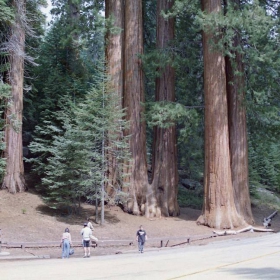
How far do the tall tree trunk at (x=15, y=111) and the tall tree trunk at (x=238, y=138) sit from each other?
10.5m

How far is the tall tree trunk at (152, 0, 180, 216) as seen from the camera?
895 inches

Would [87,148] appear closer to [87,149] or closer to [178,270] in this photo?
[87,149]

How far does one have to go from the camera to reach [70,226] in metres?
18.7

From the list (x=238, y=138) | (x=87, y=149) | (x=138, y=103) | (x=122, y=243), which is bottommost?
(x=122, y=243)

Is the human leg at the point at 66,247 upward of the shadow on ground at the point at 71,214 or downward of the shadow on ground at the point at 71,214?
downward

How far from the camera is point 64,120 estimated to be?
2086 cm

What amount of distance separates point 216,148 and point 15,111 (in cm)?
992

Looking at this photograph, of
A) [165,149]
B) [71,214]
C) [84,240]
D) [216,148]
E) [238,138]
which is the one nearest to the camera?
[84,240]

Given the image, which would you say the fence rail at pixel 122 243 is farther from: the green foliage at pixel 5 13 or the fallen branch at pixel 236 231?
the green foliage at pixel 5 13

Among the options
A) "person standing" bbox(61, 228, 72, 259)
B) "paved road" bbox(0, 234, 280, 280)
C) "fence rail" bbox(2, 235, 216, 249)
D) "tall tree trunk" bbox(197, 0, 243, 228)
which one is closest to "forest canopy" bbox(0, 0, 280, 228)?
"tall tree trunk" bbox(197, 0, 243, 228)

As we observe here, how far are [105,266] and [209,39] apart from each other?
482 inches

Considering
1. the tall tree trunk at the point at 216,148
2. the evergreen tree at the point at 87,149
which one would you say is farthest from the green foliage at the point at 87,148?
the tall tree trunk at the point at 216,148

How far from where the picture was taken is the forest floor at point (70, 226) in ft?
54.3

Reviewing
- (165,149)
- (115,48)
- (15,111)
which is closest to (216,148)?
(165,149)
